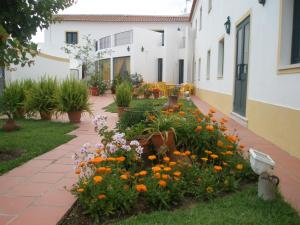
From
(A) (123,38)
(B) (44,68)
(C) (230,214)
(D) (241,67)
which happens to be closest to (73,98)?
(D) (241,67)

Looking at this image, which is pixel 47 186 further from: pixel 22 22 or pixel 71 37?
pixel 71 37

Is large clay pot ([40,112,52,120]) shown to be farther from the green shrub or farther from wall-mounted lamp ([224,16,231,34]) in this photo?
wall-mounted lamp ([224,16,231,34])

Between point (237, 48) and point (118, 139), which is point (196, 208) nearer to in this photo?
point (118, 139)

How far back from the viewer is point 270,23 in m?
5.58

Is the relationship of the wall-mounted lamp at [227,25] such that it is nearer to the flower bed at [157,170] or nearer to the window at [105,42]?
the flower bed at [157,170]

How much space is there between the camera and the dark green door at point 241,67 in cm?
756

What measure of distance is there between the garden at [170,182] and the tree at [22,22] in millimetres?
1560

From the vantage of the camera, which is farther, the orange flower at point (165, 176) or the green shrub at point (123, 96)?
the green shrub at point (123, 96)

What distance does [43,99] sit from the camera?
8945 millimetres

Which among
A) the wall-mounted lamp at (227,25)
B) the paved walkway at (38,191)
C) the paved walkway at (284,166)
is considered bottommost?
the paved walkway at (38,191)

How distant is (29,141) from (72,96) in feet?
8.71

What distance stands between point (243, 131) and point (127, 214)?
4.29m

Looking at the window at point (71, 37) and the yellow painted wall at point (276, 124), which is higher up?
the window at point (71, 37)

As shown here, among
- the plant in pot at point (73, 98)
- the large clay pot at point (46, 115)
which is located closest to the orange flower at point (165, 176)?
the plant in pot at point (73, 98)
